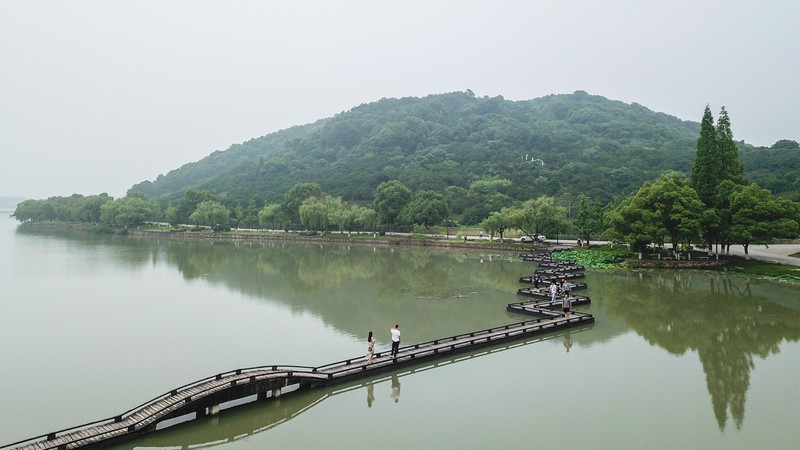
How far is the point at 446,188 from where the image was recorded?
87500mm

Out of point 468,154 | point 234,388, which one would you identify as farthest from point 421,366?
point 468,154

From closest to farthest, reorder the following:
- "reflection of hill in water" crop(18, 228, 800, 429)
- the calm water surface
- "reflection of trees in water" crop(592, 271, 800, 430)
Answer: the calm water surface → "reflection of trees in water" crop(592, 271, 800, 430) → "reflection of hill in water" crop(18, 228, 800, 429)

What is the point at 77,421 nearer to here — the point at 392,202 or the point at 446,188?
the point at 392,202

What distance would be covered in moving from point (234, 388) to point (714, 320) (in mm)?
19408

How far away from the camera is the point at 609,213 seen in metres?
40.3

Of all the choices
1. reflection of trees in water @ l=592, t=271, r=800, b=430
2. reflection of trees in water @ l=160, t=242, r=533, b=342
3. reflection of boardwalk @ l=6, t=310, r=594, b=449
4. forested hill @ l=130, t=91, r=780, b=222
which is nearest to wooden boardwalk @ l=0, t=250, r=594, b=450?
reflection of boardwalk @ l=6, t=310, r=594, b=449

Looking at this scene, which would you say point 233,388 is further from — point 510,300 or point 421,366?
point 510,300

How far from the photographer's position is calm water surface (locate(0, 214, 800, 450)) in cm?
1042

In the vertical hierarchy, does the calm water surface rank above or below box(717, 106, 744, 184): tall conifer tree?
below

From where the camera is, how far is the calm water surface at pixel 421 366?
10.4 metres

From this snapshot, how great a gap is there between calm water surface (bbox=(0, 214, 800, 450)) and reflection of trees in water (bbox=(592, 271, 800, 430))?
0.10 meters

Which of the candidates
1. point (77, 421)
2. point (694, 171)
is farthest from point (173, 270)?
Answer: point (694, 171)

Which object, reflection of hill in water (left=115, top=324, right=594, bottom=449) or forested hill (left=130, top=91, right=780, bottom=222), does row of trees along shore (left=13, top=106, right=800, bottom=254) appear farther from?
reflection of hill in water (left=115, top=324, right=594, bottom=449)

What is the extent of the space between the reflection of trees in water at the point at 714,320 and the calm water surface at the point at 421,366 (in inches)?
3.9
